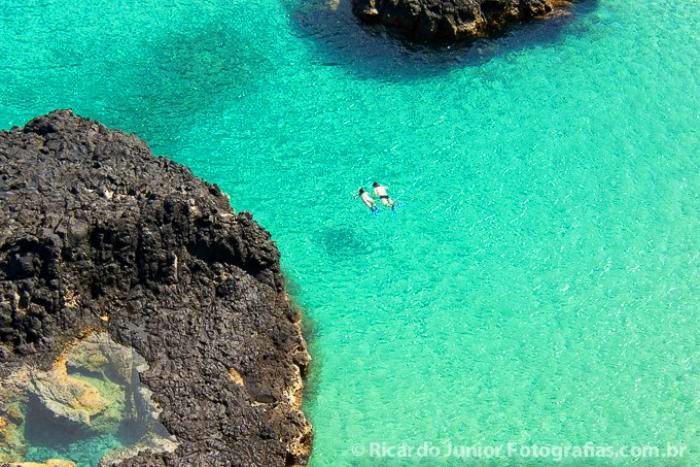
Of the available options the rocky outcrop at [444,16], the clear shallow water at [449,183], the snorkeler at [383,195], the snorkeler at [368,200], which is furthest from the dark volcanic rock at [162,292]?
the rocky outcrop at [444,16]

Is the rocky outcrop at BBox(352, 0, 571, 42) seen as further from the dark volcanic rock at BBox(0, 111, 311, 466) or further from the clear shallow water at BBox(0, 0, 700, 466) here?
the dark volcanic rock at BBox(0, 111, 311, 466)

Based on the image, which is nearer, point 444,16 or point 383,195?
point 383,195

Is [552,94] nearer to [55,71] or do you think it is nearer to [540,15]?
[540,15]

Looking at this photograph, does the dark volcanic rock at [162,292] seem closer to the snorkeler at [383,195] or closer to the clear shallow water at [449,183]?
the clear shallow water at [449,183]

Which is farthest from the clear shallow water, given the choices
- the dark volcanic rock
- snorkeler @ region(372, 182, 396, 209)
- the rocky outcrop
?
the dark volcanic rock

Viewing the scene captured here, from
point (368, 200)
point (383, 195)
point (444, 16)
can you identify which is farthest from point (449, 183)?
point (444, 16)

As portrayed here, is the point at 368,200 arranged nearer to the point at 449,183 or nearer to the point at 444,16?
the point at 449,183

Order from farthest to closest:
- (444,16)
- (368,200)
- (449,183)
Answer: (444,16)
(449,183)
(368,200)
